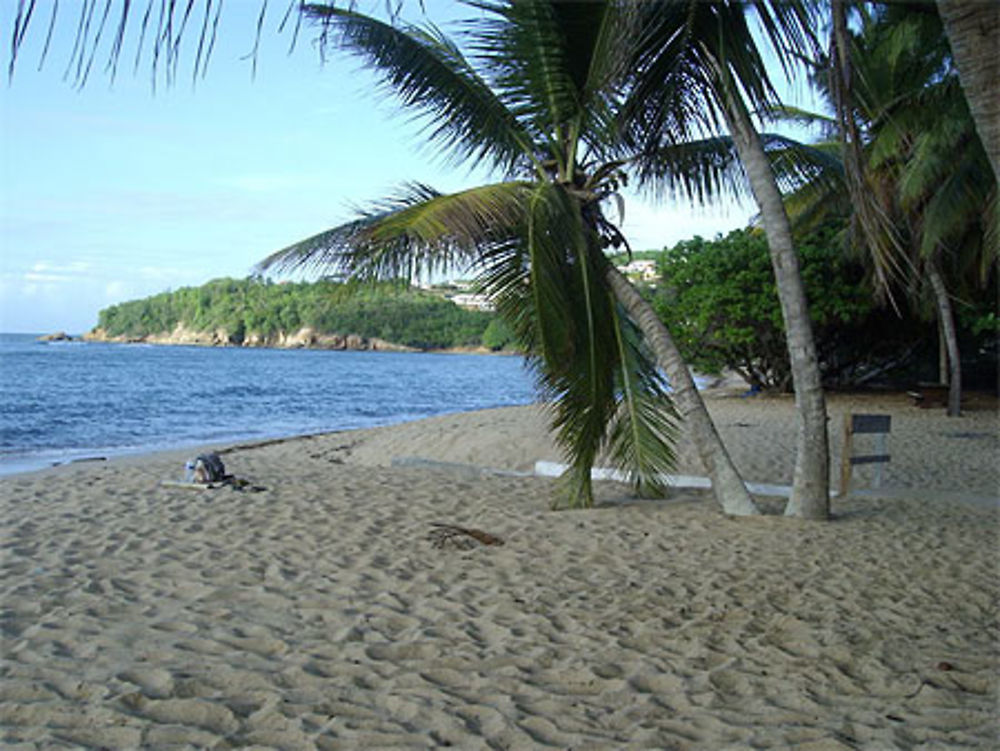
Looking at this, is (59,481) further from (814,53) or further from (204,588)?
(814,53)

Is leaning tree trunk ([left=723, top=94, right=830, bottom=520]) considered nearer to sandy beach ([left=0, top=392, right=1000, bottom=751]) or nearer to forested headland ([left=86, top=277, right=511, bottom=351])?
sandy beach ([left=0, top=392, right=1000, bottom=751])

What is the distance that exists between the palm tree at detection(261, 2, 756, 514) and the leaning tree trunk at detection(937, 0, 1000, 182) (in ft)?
10.5

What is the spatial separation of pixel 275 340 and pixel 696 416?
105080 mm

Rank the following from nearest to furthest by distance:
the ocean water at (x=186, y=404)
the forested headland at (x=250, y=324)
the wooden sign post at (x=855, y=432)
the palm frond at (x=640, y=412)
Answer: the palm frond at (x=640, y=412)
the wooden sign post at (x=855, y=432)
the ocean water at (x=186, y=404)
the forested headland at (x=250, y=324)

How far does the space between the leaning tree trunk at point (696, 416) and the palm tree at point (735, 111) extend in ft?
1.58

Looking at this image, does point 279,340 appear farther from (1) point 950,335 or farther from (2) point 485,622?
(2) point 485,622

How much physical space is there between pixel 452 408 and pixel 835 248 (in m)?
17.3

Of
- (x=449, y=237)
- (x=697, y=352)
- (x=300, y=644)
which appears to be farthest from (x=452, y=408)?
(x=300, y=644)

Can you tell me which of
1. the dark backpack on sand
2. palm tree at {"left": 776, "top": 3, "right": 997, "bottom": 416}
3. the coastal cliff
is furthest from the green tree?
the coastal cliff

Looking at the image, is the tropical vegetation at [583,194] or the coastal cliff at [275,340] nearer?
the tropical vegetation at [583,194]

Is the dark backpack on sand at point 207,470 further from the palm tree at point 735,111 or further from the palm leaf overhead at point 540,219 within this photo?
the palm tree at point 735,111

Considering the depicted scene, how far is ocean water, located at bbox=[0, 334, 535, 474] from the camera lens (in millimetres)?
19984

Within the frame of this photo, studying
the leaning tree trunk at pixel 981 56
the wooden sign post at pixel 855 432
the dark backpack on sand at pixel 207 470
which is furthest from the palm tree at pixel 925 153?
the dark backpack on sand at pixel 207 470

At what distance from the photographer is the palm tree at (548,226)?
663 centimetres
